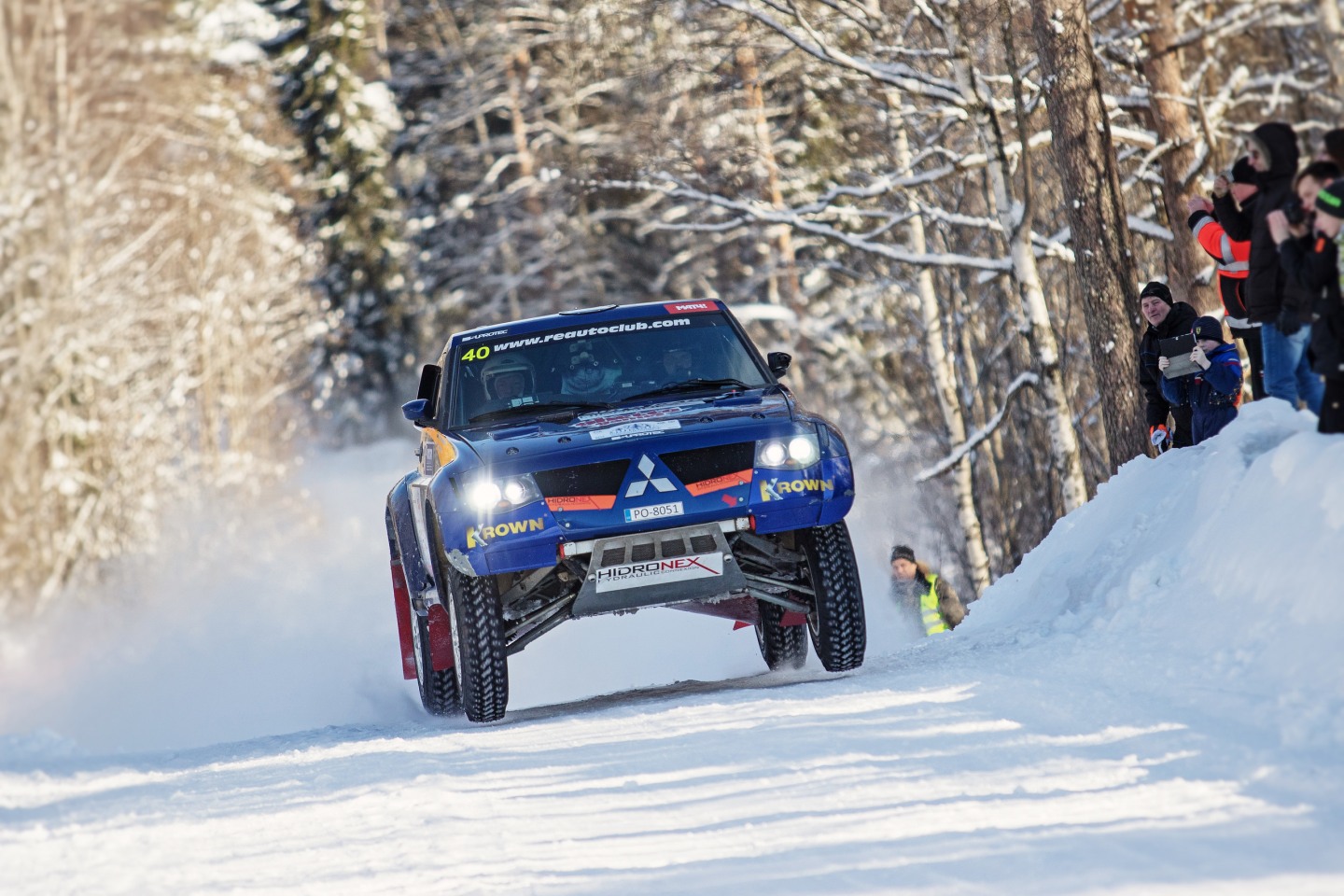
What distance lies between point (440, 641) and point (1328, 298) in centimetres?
502

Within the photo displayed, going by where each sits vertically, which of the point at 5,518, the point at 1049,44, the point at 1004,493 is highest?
the point at 1049,44

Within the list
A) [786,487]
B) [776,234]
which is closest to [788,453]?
[786,487]

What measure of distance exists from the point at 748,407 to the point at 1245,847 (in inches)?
163

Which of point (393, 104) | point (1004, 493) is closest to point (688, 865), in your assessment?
point (1004, 493)

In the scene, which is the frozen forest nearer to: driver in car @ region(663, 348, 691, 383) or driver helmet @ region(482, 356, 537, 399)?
driver in car @ region(663, 348, 691, 383)

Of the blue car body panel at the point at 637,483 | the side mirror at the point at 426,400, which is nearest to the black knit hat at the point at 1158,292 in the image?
the blue car body panel at the point at 637,483

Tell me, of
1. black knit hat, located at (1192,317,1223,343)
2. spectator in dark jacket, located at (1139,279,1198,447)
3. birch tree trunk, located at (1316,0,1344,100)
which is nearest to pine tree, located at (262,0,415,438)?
birch tree trunk, located at (1316,0,1344,100)

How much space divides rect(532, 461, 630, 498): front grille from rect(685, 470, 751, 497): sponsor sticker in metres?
0.31

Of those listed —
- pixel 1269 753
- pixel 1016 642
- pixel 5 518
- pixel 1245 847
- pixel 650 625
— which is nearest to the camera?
pixel 1245 847

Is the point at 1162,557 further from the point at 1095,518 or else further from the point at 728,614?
the point at 728,614

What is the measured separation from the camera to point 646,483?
23.6 feet

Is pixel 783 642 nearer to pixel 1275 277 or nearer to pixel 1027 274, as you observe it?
pixel 1275 277

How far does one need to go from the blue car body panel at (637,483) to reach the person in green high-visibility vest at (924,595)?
6101mm

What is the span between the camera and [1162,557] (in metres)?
7.09
